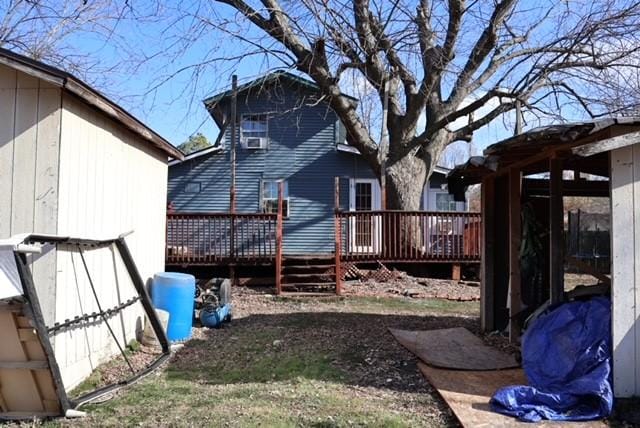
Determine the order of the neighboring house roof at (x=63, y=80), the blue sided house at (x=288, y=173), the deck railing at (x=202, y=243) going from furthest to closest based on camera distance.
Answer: the blue sided house at (x=288, y=173)
the deck railing at (x=202, y=243)
the neighboring house roof at (x=63, y=80)

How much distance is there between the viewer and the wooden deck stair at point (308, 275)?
1229cm

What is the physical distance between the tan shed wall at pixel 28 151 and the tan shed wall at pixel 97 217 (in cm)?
10

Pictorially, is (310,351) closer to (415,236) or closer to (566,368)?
(566,368)

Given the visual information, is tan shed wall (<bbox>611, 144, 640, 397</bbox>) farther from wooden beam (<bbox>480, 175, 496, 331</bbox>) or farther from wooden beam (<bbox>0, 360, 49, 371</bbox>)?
wooden beam (<bbox>0, 360, 49, 371</bbox>)

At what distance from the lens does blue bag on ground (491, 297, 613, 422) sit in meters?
4.36

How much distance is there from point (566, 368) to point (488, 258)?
10.9 feet

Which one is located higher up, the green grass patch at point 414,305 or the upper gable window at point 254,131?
the upper gable window at point 254,131

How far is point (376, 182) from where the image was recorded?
1678 cm

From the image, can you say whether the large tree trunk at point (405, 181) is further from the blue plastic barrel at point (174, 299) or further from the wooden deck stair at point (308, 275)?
the blue plastic barrel at point (174, 299)

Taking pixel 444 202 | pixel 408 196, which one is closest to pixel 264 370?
pixel 408 196

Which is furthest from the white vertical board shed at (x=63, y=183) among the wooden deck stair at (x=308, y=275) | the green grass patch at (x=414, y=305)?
the wooden deck stair at (x=308, y=275)

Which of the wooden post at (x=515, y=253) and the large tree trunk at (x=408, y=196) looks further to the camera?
the large tree trunk at (x=408, y=196)

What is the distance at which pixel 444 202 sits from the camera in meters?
17.3

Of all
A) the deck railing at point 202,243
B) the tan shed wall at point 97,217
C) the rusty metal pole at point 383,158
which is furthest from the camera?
the rusty metal pole at point 383,158
